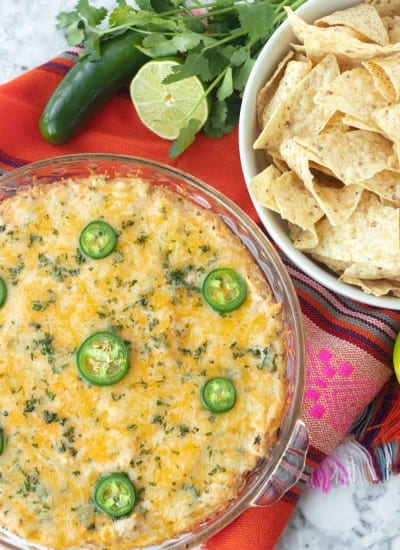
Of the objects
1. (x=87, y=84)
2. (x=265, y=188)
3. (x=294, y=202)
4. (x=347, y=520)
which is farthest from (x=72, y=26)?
(x=347, y=520)

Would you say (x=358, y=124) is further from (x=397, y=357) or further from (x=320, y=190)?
(x=397, y=357)

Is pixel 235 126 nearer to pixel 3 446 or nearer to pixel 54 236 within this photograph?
pixel 54 236

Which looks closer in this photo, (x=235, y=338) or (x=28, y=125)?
(x=235, y=338)

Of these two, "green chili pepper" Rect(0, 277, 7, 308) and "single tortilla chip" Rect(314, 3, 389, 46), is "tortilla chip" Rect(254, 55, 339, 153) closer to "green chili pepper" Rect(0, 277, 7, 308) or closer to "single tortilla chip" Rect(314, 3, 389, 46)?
"single tortilla chip" Rect(314, 3, 389, 46)

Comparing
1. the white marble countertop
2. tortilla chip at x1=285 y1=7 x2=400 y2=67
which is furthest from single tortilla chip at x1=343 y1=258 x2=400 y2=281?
the white marble countertop

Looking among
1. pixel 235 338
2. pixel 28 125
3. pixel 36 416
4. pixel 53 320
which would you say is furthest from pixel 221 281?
pixel 28 125
